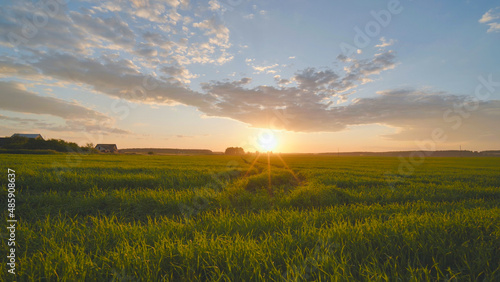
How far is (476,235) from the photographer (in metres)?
2.97

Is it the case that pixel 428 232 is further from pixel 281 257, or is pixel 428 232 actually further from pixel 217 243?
pixel 217 243

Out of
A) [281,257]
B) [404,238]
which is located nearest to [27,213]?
[281,257]

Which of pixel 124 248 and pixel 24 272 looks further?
pixel 124 248

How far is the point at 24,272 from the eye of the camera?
214 cm

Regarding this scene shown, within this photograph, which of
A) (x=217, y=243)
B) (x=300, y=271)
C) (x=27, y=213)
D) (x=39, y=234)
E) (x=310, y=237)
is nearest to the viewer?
(x=300, y=271)

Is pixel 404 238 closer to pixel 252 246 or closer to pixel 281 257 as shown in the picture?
pixel 281 257

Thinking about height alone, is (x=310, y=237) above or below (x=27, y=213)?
above

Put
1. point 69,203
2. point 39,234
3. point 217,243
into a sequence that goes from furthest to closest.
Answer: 1. point 69,203
2. point 39,234
3. point 217,243

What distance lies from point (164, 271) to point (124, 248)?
78 centimetres

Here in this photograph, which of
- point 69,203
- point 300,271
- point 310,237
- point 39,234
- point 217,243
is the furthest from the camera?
point 69,203

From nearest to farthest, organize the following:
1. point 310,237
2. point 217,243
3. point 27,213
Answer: point 217,243 → point 310,237 → point 27,213

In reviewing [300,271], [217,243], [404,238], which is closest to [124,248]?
[217,243]

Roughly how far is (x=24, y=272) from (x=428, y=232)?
4.80m

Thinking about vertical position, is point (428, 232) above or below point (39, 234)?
above
